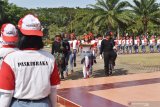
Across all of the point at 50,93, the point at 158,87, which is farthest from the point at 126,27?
the point at 50,93

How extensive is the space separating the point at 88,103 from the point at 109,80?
151 inches

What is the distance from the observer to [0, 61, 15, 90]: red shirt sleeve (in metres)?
3.30

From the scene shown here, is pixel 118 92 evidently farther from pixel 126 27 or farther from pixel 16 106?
pixel 126 27

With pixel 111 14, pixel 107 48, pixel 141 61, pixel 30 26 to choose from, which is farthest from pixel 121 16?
pixel 30 26

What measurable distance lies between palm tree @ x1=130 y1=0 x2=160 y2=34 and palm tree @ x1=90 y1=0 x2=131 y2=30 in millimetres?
1295

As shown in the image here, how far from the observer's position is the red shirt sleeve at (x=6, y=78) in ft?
10.8

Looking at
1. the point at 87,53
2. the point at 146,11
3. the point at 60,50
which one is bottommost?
the point at 87,53

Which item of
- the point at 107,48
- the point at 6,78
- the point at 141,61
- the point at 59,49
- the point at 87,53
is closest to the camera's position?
the point at 6,78

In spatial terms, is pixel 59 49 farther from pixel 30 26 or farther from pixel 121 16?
pixel 121 16

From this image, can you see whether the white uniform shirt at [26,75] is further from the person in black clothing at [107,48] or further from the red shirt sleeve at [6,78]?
the person in black clothing at [107,48]

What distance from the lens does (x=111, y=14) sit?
4662 centimetres

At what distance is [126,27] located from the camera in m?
48.2

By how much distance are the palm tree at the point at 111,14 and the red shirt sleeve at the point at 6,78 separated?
1704 inches

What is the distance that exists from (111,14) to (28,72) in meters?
43.7
